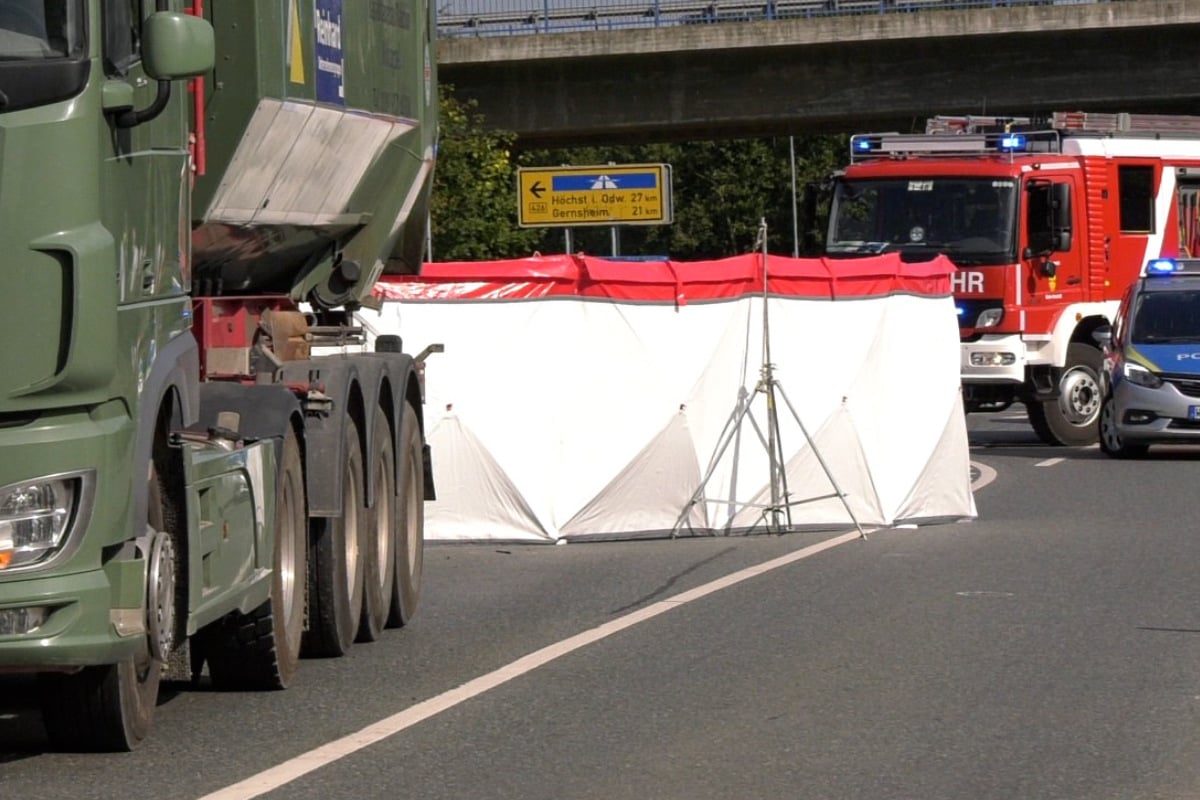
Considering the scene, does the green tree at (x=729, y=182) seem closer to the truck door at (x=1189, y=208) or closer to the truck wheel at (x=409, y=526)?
the truck door at (x=1189, y=208)

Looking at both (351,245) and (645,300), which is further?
(645,300)

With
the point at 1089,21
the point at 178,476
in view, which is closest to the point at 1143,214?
the point at 1089,21

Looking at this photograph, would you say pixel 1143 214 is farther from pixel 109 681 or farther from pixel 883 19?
pixel 109 681

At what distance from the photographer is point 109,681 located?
7734mm

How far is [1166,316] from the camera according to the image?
2470 cm

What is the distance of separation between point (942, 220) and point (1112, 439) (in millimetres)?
3169

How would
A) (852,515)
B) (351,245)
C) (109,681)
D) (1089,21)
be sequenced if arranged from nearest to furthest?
(109,681) → (351,245) → (852,515) → (1089,21)

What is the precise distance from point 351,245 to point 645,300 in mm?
4937

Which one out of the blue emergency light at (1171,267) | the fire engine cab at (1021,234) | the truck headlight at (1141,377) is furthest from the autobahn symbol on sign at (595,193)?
the truck headlight at (1141,377)

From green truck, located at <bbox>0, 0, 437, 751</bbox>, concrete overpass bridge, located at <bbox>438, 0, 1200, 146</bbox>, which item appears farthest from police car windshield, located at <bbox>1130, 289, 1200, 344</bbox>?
concrete overpass bridge, located at <bbox>438, 0, 1200, 146</bbox>

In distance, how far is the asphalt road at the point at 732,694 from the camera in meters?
7.59

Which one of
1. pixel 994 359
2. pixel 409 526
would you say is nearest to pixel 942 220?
pixel 994 359

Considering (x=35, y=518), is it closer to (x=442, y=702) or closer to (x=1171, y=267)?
(x=442, y=702)

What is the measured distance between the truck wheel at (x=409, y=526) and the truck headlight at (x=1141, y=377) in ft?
41.9
